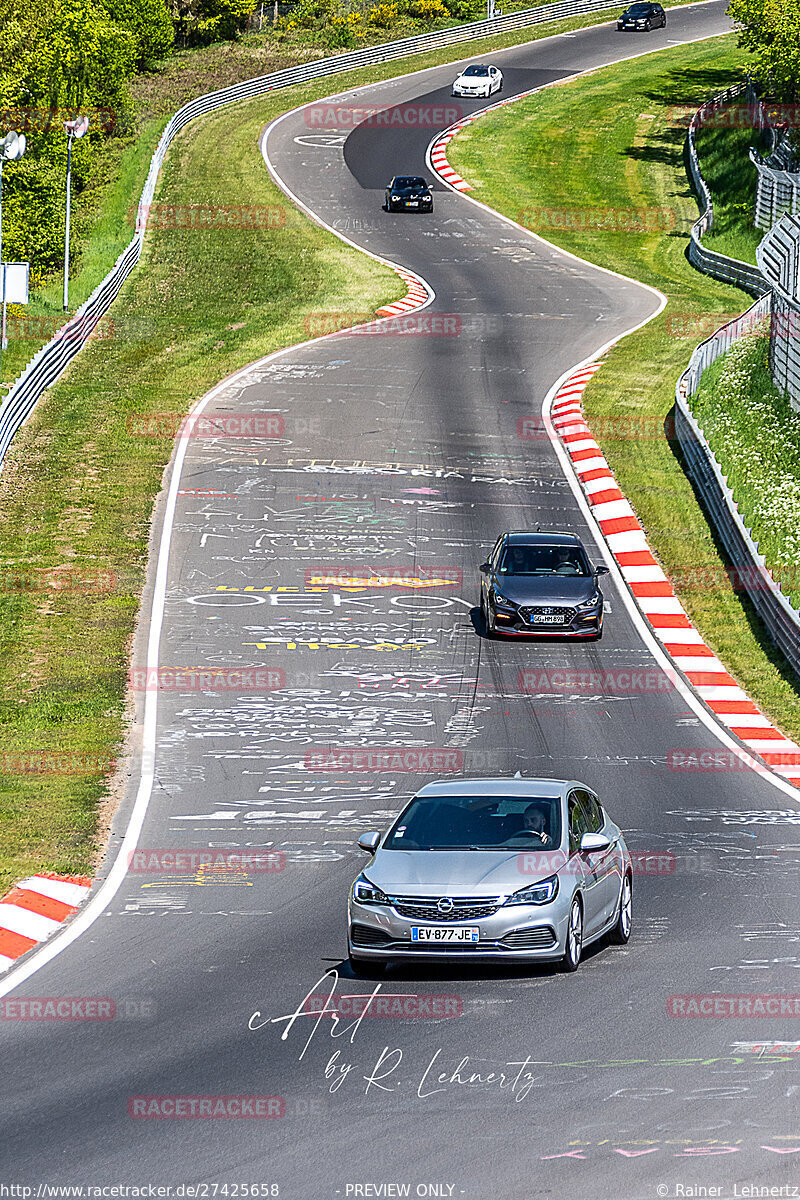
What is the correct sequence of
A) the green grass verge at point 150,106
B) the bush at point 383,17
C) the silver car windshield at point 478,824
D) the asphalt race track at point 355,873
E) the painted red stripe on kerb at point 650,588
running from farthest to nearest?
the bush at point 383,17 < the green grass verge at point 150,106 < the painted red stripe on kerb at point 650,588 < the silver car windshield at point 478,824 < the asphalt race track at point 355,873

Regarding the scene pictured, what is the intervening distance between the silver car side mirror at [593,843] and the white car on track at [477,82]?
75038 millimetres

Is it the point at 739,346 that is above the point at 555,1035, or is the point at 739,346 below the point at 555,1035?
below

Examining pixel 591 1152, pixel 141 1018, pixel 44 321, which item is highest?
pixel 591 1152

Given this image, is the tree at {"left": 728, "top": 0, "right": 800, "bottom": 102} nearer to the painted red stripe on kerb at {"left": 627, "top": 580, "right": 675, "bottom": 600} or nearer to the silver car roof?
the painted red stripe on kerb at {"left": 627, "top": 580, "right": 675, "bottom": 600}

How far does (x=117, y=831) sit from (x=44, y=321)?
34.1 metres

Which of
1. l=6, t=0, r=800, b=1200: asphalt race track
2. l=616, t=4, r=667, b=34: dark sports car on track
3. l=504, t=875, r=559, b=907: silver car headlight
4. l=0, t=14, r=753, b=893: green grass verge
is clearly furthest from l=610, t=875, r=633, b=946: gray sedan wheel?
l=616, t=4, r=667, b=34: dark sports car on track

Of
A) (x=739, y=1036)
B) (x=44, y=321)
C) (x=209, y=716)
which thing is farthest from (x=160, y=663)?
(x=44, y=321)

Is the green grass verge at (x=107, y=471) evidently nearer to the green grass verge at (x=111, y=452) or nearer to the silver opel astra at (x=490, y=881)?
the green grass verge at (x=111, y=452)

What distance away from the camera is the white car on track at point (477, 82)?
82.8 m

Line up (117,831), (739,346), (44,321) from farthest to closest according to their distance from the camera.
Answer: (44,321), (739,346), (117,831)

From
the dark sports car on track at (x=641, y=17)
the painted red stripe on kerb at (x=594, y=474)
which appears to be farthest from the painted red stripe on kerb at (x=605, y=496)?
the dark sports car on track at (x=641, y=17)

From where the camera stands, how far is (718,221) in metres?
62.6

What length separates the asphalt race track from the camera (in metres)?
8.90

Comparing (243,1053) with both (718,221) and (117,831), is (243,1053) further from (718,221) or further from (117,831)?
(718,221)
